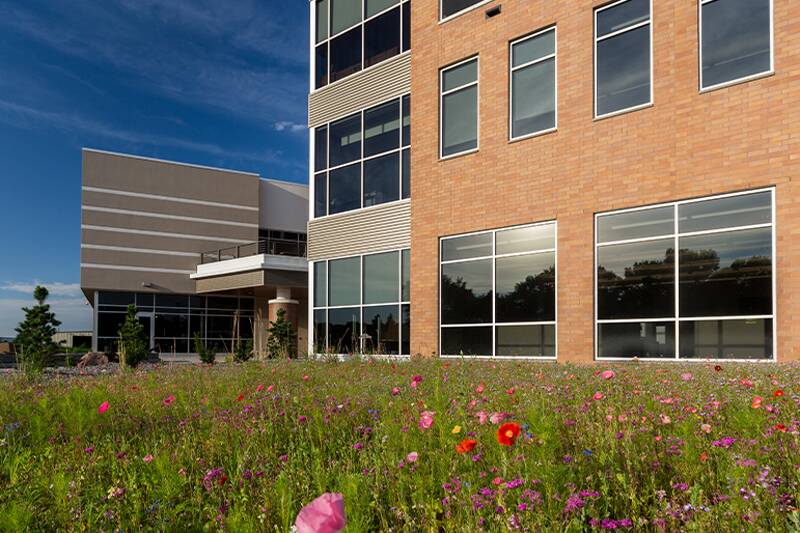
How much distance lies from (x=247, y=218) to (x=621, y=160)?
29.0 metres

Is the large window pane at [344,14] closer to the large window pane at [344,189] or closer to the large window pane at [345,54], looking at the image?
the large window pane at [345,54]

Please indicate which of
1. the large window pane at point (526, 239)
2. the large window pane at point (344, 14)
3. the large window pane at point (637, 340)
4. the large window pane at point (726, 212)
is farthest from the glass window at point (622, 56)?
the large window pane at point (344, 14)

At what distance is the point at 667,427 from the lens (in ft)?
14.4

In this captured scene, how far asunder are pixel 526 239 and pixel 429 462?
10.4m

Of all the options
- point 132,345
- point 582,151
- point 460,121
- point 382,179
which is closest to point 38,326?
point 132,345

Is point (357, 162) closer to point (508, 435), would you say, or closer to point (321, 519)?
point (508, 435)

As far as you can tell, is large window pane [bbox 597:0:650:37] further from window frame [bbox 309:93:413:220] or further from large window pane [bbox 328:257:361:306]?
large window pane [bbox 328:257:361:306]

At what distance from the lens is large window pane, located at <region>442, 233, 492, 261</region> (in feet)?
47.6

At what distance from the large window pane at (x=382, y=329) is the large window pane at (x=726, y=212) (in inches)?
308

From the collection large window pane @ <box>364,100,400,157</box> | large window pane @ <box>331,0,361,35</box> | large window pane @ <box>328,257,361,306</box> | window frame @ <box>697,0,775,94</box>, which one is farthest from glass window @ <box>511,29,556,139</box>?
large window pane @ <box>328,257,361,306</box>

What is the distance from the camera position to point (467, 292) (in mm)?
14875

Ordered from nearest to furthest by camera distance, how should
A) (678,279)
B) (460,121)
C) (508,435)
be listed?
(508,435)
(678,279)
(460,121)

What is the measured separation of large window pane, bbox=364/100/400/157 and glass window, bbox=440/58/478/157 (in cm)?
188

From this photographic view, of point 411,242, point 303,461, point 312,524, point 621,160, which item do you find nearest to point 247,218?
point 411,242
